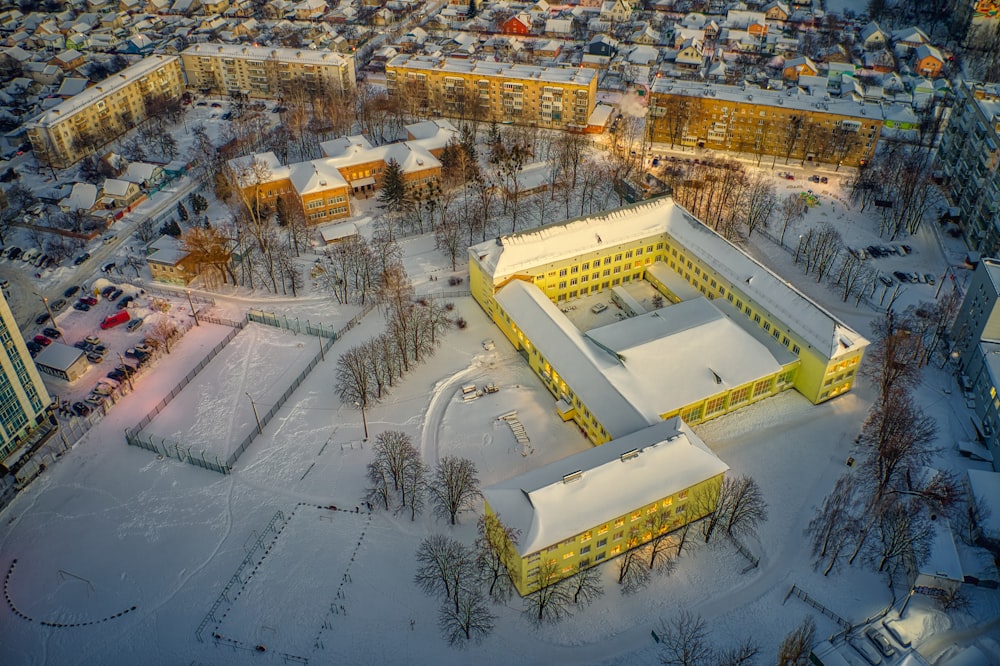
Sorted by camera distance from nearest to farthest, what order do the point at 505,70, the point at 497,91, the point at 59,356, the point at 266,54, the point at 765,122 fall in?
the point at 59,356 < the point at 765,122 < the point at 497,91 < the point at 505,70 < the point at 266,54

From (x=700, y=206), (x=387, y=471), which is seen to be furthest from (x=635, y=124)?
(x=387, y=471)

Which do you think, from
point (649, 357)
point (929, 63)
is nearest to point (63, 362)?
point (649, 357)

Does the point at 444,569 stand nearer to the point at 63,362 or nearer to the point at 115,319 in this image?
the point at 63,362

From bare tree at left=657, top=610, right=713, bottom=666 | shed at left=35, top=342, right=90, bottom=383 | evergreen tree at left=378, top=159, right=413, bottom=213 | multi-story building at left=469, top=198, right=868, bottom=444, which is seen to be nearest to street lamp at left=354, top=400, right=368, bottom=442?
multi-story building at left=469, top=198, right=868, bottom=444

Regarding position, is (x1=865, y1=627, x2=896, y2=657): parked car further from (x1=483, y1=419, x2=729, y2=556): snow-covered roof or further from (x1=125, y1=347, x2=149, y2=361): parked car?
(x1=125, y1=347, x2=149, y2=361): parked car

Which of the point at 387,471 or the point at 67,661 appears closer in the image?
the point at 67,661

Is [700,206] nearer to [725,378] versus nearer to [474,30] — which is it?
[725,378]
